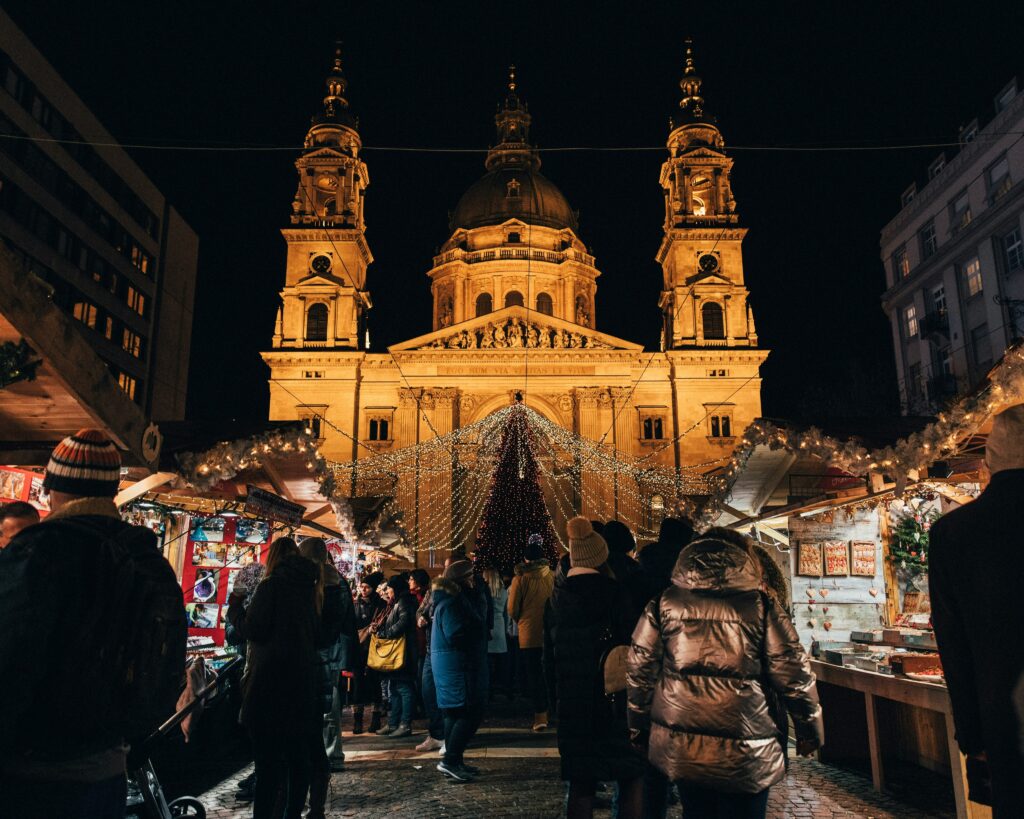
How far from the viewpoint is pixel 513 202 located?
4941 centimetres

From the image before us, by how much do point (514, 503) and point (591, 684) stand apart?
26154mm

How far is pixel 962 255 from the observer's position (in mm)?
30672

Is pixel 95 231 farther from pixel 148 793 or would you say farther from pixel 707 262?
pixel 148 793

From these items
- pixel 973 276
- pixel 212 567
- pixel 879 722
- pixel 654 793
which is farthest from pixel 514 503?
pixel 654 793

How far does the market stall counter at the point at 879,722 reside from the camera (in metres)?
6.38

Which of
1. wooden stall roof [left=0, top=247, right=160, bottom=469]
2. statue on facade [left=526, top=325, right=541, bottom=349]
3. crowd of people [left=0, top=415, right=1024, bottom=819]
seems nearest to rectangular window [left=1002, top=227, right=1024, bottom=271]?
statue on facade [left=526, top=325, right=541, bottom=349]

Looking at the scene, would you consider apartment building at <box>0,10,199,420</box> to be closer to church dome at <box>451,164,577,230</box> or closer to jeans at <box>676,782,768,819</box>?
church dome at <box>451,164,577,230</box>

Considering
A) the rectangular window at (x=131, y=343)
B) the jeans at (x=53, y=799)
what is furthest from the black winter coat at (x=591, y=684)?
the rectangular window at (x=131, y=343)

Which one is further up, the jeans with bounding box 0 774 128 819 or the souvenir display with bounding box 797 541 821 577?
the souvenir display with bounding box 797 541 821 577

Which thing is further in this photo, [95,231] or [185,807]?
[95,231]

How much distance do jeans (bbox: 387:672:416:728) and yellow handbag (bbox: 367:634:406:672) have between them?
296 millimetres

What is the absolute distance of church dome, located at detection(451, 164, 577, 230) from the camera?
161 ft

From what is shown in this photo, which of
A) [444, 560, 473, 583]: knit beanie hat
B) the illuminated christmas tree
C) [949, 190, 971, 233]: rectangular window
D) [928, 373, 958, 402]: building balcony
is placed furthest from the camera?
[928, 373, 958, 402]: building balcony

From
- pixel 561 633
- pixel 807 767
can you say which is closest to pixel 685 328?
pixel 807 767
